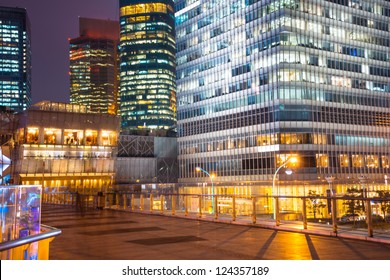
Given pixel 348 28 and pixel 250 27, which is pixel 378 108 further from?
pixel 250 27

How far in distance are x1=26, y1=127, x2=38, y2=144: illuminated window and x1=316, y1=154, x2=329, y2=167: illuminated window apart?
49.5 meters

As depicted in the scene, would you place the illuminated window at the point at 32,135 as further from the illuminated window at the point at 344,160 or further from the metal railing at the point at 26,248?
the metal railing at the point at 26,248

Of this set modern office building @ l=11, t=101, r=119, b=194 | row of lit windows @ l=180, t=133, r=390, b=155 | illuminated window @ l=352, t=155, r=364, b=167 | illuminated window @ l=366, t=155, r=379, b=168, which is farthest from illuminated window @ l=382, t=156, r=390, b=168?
modern office building @ l=11, t=101, r=119, b=194

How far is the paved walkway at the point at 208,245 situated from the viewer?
1106 cm

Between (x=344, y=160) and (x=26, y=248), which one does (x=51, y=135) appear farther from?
(x=26, y=248)

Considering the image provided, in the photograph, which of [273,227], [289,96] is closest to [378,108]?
[289,96]

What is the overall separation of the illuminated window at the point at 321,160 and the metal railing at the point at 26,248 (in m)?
76.4

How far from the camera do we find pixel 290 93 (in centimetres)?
8188

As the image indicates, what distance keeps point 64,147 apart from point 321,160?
46369 millimetres

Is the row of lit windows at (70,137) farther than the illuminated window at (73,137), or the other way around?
the illuminated window at (73,137)

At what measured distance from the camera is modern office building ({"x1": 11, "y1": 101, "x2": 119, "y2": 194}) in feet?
271

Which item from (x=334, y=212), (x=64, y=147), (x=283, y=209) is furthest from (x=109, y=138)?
(x=334, y=212)

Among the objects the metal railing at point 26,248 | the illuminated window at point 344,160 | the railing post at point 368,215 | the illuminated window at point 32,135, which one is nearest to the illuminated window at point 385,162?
the illuminated window at point 344,160

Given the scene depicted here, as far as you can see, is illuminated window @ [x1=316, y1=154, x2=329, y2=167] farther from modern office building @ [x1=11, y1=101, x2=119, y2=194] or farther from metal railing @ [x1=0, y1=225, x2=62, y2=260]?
metal railing @ [x1=0, y1=225, x2=62, y2=260]
